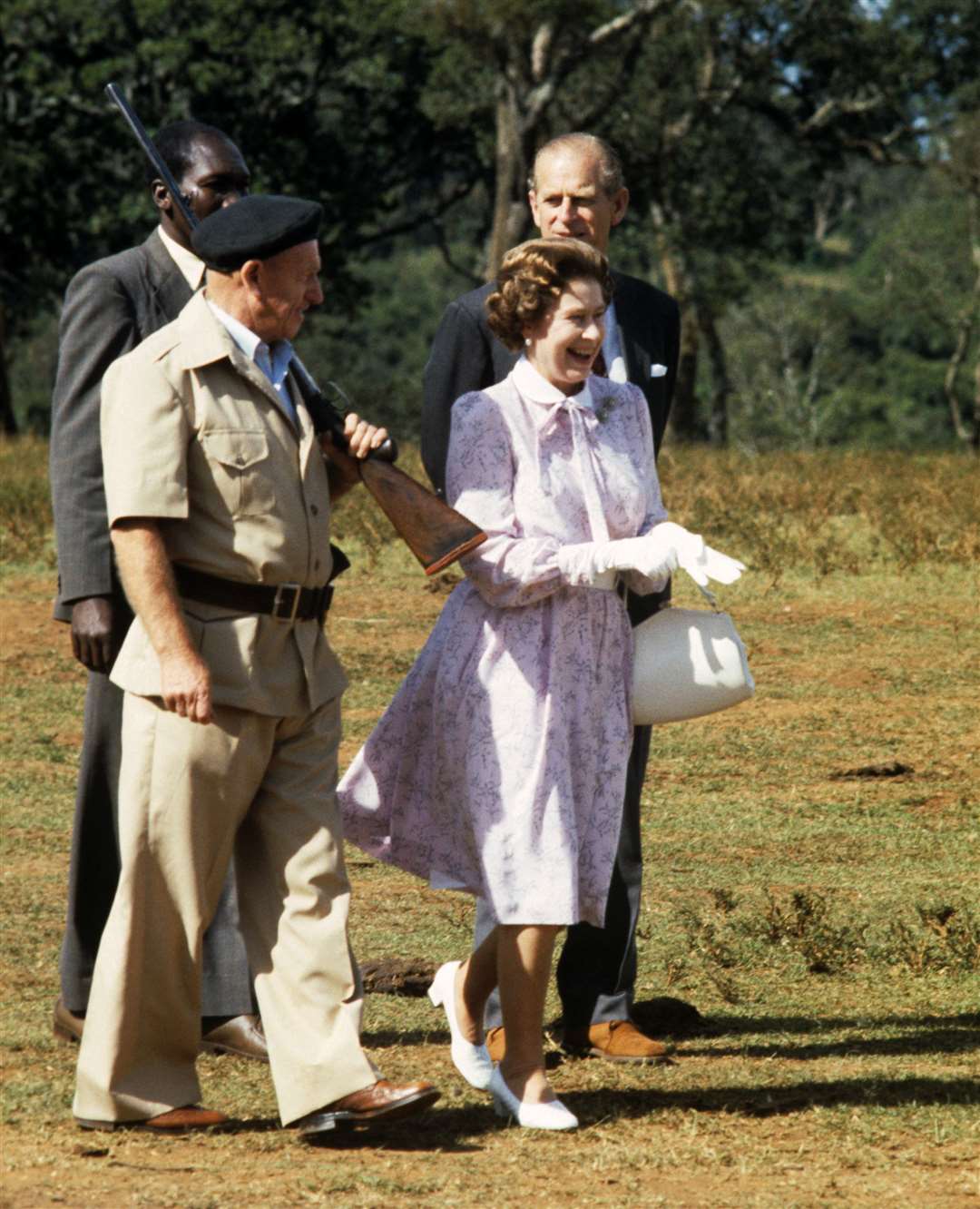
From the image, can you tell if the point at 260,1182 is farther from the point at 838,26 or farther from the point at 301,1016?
the point at 838,26

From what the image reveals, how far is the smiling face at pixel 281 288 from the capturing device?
12.5 ft

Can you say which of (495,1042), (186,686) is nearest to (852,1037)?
(495,1042)

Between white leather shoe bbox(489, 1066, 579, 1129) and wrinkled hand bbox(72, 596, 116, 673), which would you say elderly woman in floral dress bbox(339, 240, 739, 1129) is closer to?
white leather shoe bbox(489, 1066, 579, 1129)

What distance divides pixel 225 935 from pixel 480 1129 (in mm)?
872

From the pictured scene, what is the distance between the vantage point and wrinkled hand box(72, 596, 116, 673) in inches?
171

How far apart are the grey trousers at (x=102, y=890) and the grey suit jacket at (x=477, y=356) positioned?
93cm

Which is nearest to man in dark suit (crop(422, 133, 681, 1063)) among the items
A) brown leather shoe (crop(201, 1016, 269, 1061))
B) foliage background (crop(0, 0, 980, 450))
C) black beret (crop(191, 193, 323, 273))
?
brown leather shoe (crop(201, 1016, 269, 1061))

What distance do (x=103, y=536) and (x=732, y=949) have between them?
2217 mm

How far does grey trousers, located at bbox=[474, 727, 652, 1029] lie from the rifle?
98 centimetres

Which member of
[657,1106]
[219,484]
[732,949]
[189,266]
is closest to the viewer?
[219,484]

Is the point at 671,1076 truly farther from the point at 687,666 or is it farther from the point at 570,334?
the point at 570,334

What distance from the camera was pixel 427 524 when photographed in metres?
3.94

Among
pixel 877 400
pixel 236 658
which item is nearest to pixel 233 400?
pixel 236 658

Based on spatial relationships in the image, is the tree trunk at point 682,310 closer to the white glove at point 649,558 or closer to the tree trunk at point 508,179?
the tree trunk at point 508,179
